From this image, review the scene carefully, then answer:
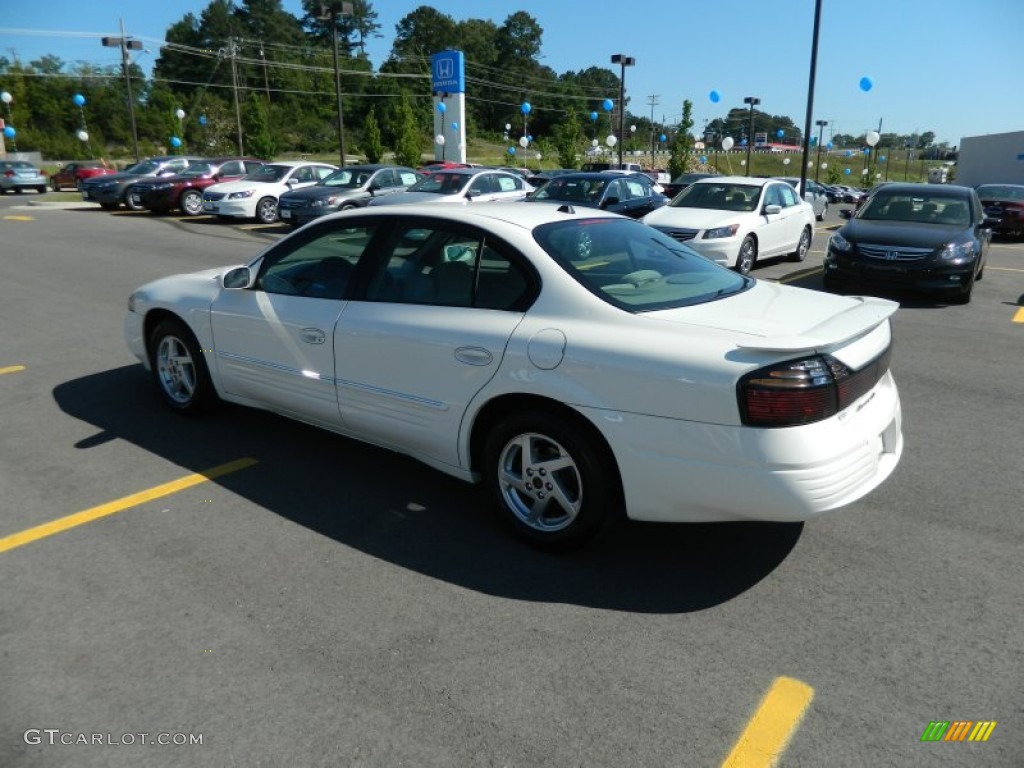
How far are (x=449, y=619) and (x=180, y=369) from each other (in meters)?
3.19

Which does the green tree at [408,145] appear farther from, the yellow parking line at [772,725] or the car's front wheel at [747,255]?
the yellow parking line at [772,725]

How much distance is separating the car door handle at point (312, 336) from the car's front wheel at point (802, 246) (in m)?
11.9

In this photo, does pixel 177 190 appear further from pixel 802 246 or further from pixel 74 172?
pixel 74 172

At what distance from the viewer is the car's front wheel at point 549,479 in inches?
129

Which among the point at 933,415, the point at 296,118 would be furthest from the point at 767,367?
the point at 296,118

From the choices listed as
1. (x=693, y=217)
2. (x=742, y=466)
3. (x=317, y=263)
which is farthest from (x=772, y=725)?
(x=693, y=217)

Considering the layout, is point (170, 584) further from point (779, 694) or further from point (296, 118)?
point (296, 118)

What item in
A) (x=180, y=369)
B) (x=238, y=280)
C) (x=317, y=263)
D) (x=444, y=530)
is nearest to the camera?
(x=444, y=530)

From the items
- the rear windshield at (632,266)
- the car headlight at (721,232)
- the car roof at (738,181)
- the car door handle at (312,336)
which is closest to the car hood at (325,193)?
the car roof at (738,181)

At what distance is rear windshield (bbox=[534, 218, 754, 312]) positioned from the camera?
3549mm

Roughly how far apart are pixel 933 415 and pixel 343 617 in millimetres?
4641

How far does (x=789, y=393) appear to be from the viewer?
289 cm

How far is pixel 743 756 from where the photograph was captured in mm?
2357

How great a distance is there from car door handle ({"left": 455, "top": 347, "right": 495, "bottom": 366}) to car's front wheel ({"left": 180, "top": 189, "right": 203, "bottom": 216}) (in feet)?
66.9
